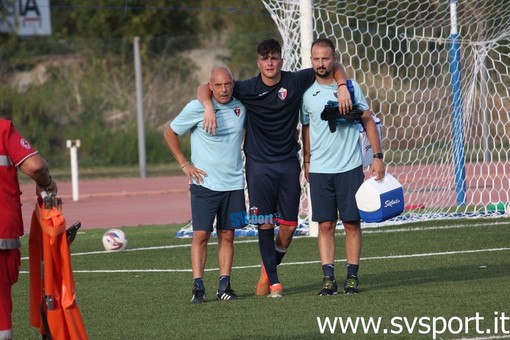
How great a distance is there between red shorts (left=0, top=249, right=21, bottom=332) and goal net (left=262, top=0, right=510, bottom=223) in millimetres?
9311

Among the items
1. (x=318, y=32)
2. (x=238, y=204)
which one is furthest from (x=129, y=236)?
(x=238, y=204)

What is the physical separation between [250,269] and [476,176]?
25.7 feet

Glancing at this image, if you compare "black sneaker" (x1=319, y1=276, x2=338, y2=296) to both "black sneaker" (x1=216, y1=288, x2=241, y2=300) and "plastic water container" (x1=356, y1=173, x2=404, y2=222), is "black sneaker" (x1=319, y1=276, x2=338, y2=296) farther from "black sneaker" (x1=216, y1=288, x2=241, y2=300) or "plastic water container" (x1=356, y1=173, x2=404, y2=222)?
"black sneaker" (x1=216, y1=288, x2=241, y2=300)

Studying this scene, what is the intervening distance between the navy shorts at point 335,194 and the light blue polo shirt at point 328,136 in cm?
6

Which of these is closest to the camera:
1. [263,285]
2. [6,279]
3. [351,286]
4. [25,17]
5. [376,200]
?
[6,279]

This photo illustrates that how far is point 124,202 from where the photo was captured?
22547 mm

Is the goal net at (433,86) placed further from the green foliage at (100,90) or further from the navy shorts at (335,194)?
the green foliage at (100,90)

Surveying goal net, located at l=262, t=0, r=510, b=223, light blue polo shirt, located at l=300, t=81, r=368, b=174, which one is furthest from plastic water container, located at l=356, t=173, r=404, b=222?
goal net, located at l=262, t=0, r=510, b=223

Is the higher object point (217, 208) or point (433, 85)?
point (433, 85)

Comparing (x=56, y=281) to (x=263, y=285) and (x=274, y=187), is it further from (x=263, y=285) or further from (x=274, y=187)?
(x=263, y=285)

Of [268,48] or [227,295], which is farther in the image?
[227,295]

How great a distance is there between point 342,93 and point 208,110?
110cm

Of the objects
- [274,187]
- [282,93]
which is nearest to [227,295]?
[274,187]

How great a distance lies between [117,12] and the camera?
38.2 m
